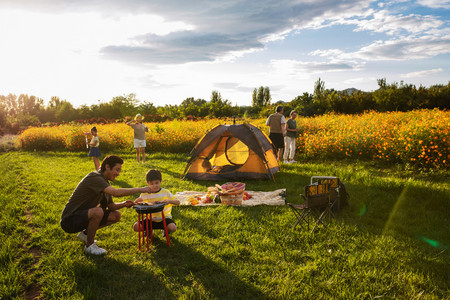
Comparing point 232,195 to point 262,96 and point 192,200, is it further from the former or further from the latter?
point 262,96

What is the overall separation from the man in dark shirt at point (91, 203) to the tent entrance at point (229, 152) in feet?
17.2

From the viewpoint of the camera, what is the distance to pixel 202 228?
508 centimetres

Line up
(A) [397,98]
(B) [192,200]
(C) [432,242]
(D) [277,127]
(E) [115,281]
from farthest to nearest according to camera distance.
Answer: (A) [397,98] → (D) [277,127] → (B) [192,200] → (C) [432,242] → (E) [115,281]

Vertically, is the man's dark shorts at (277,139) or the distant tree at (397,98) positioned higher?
the distant tree at (397,98)

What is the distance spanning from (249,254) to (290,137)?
676cm

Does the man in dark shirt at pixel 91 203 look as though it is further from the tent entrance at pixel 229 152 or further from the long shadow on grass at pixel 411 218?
the tent entrance at pixel 229 152

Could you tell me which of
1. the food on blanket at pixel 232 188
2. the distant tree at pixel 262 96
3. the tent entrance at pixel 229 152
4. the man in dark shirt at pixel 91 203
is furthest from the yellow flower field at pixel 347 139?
the distant tree at pixel 262 96

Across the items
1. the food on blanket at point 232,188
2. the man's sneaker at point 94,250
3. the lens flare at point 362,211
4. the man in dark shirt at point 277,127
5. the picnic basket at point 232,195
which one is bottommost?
the lens flare at point 362,211

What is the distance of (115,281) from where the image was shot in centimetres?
353

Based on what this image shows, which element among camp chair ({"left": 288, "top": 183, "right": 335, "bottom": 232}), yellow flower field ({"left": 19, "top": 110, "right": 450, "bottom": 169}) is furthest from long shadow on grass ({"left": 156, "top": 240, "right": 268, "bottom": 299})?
yellow flower field ({"left": 19, "top": 110, "right": 450, "bottom": 169})

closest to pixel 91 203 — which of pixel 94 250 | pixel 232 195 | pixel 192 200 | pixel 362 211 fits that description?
pixel 94 250

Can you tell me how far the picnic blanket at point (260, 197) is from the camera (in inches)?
249

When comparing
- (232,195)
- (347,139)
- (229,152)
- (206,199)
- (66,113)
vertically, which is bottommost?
(206,199)

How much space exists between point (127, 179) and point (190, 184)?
204 cm
